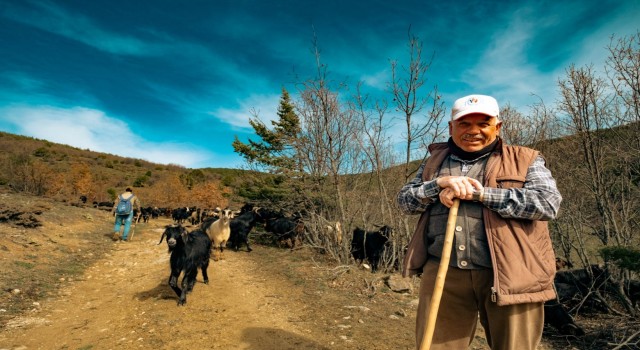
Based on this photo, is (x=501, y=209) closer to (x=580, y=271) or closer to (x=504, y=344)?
(x=504, y=344)

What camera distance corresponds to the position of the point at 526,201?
5.52 ft

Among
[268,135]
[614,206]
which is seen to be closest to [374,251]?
[614,206]

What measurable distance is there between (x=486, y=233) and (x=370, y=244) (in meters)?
7.21

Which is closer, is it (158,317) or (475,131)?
(475,131)

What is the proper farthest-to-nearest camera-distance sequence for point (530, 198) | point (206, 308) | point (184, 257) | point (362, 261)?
point (362, 261) < point (184, 257) < point (206, 308) < point (530, 198)

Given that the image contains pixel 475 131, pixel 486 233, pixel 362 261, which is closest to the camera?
pixel 486 233

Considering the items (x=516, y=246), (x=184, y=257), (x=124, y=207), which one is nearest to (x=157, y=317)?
(x=184, y=257)

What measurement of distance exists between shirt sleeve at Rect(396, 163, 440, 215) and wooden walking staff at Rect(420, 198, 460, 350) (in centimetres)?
16

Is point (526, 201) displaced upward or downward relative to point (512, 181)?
downward

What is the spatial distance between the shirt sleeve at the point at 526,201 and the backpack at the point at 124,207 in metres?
11.9

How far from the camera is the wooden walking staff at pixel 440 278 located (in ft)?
5.57

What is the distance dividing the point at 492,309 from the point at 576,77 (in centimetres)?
640

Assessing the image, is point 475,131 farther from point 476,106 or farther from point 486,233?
point 486,233

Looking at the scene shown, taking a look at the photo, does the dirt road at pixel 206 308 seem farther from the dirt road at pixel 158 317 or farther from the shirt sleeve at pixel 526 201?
the shirt sleeve at pixel 526 201
